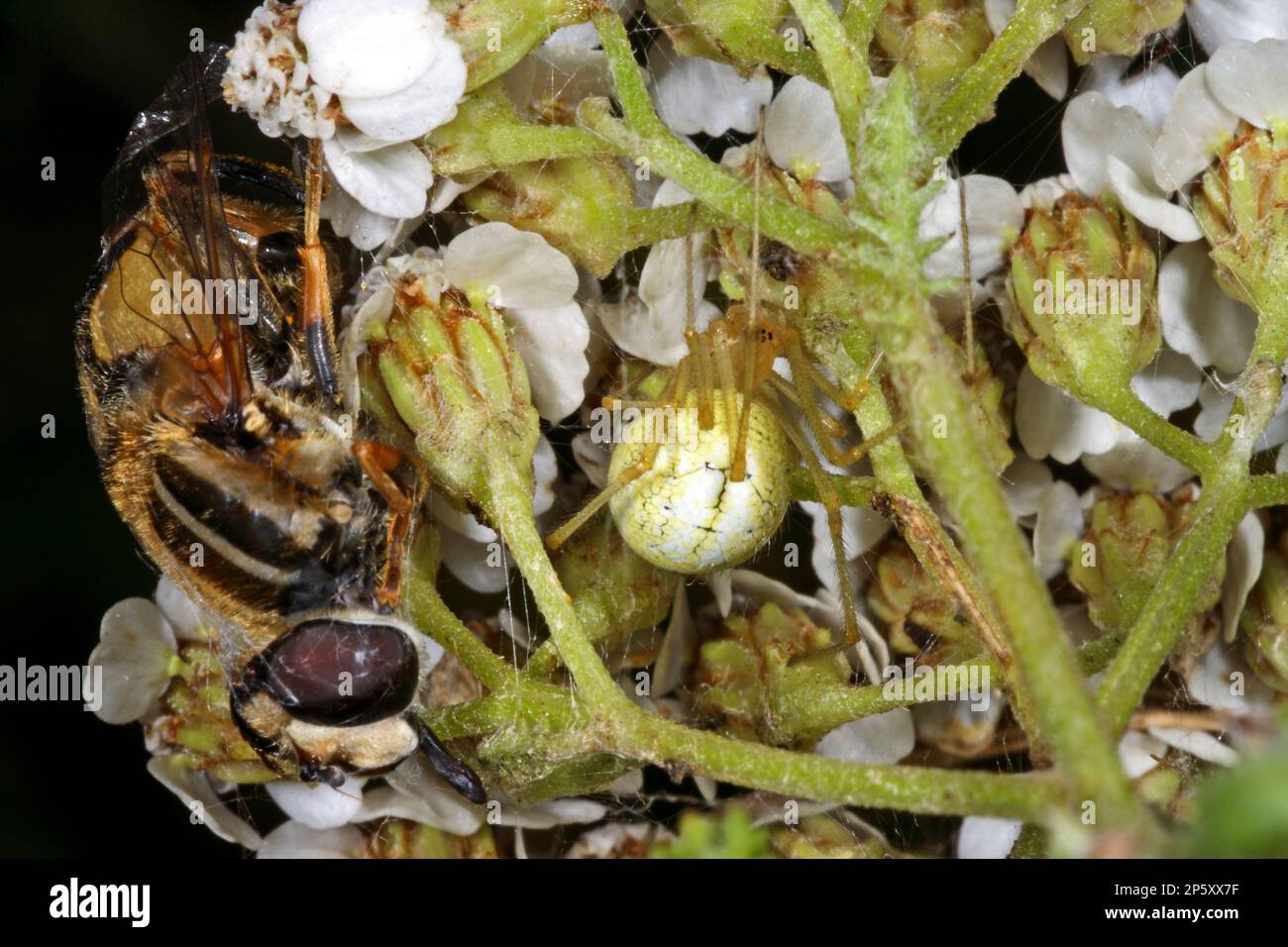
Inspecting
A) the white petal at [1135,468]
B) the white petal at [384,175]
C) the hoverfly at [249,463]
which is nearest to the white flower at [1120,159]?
the white petal at [1135,468]

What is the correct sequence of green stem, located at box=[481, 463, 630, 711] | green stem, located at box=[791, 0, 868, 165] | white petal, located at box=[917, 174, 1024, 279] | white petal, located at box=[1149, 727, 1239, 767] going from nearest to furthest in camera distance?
1. green stem, located at box=[791, 0, 868, 165]
2. green stem, located at box=[481, 463, 630, 711]
3. white petal, located at box=[1149, 727, 1239, 767]
4. white petal, located at box=[917, 174, 1024, 279]

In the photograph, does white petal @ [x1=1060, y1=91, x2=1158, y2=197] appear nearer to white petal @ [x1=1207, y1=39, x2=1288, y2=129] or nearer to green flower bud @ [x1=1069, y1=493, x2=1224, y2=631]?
white petal @ [x1=1207, y1=39, x2=1288, y2=129]

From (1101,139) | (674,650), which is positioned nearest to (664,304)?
(674,650)

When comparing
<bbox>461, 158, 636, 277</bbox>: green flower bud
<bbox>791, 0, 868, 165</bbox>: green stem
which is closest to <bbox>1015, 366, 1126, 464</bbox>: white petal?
<bbox>461, 158, 636, 277</bbox>: green flower bud

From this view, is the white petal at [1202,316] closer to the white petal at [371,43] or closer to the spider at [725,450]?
the spider at [725,450]

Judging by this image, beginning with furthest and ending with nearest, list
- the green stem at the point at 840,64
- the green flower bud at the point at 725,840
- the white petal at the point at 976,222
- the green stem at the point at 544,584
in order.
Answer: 1. the white petal at the point at 976,222
2. the green stem at the point at 544,584
3. the green stem at the point at 840,64
4. the green flower bud at the point at 725,840
